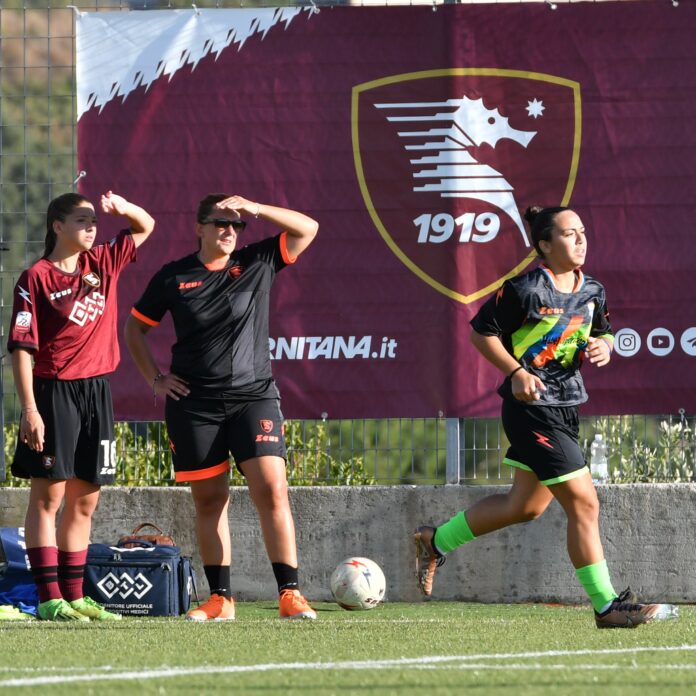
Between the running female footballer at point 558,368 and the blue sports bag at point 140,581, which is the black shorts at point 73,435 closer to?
the blue sports bag at point 140,581

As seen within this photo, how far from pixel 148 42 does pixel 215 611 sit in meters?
3.77

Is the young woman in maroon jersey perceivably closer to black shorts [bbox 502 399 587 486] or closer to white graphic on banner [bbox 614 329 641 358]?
black shorts [bbox 502 399 587 486]

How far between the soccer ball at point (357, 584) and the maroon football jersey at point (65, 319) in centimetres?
165

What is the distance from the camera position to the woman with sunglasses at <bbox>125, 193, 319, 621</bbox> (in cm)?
639

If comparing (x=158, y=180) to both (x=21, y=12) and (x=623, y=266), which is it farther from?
(x=623, y=266)

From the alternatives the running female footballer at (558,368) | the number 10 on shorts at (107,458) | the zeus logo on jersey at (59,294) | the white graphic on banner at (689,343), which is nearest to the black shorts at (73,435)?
the number 10 on shorts at (107,458)

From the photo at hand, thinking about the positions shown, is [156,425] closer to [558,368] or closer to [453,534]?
[453,534]

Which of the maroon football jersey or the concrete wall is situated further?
the concrete wall

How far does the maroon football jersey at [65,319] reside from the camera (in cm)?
662

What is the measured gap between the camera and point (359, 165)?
8344 millimetres

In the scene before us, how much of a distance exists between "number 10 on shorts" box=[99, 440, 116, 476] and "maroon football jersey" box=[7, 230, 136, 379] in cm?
35

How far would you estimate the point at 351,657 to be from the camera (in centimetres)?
472

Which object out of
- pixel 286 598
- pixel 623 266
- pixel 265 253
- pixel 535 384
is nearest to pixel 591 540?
pixel 535 384

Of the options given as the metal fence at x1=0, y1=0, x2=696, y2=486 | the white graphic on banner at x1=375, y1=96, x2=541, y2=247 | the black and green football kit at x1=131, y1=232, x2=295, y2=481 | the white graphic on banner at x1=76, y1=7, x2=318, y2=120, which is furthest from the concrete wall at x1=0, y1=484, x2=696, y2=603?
the white graphic on banner at x1=76, y1=7, x2=318, y2=120
